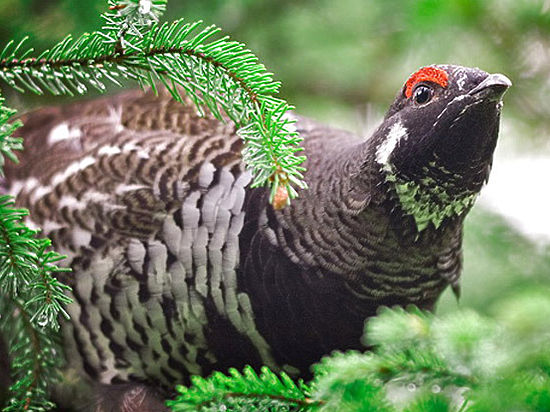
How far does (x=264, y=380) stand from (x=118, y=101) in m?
1.49

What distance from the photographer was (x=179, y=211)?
7.36 feet

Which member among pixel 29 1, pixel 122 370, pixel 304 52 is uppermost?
pixel 304 52

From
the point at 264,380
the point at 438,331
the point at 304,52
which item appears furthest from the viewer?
the point at 304,52

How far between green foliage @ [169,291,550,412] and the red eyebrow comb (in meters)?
0.73

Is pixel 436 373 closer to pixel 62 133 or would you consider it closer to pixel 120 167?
pixel 120 167

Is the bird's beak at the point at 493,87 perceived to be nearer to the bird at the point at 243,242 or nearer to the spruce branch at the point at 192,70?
the bird at the point at 243,242

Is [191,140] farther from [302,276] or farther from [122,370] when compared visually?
[122,370]

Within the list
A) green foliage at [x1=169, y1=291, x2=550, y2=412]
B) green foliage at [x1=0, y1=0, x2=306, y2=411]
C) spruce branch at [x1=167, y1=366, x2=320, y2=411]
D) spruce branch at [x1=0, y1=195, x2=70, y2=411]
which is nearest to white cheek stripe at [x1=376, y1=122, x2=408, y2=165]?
green foliage at [x1=0, y1=0, x2=306, y2=411]

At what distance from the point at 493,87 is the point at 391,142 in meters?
0.36

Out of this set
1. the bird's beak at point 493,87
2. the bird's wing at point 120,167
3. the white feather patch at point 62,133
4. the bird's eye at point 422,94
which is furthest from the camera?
the white feather patch at point 62,133

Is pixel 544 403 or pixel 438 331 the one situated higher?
pixel 438 331

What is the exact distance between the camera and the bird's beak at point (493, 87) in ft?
5.96

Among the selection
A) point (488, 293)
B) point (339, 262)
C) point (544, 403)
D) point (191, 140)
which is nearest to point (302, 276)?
point (339, 262)

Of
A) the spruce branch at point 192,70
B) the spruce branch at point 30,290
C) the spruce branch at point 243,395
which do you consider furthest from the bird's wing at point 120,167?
the spruce branch at point 243,395
